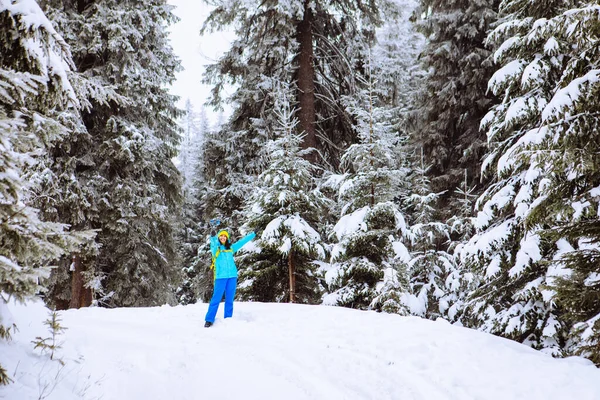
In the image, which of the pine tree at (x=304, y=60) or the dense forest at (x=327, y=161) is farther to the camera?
the pine tree at (x=304, y=60)

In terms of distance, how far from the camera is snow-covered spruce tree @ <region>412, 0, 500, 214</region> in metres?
14.7

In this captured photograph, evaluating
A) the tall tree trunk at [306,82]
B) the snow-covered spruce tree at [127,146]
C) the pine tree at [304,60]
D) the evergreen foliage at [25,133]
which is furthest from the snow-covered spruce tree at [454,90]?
the evergreen foliage at [25,133]

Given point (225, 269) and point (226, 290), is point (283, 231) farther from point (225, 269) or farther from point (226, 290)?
point (226, 290)

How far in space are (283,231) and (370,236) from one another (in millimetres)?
2208

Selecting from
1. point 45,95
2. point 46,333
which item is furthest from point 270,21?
point 46,333

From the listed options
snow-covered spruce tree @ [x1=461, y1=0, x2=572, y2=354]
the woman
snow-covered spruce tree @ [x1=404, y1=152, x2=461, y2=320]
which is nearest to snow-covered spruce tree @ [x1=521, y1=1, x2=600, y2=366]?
snow-covered spruce tree @ [x1=461, y1=0, x2=572, y2=354]

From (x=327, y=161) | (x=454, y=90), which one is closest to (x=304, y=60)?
(x=327, y=161)

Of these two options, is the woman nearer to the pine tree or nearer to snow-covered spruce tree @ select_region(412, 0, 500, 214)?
the pine tree

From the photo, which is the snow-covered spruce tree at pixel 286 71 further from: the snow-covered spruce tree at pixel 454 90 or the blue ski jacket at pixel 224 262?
the blue ski jacket at pixel 224 262

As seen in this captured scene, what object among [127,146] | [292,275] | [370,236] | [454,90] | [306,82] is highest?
[454,90]

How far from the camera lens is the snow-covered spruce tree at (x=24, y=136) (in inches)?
119

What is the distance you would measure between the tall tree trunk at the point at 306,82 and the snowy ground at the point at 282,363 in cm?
812

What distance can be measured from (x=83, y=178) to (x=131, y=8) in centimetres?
A: 587

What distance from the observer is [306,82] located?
558 inches
